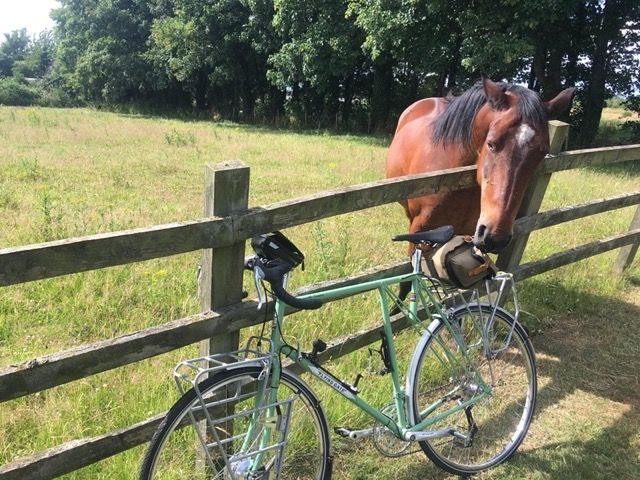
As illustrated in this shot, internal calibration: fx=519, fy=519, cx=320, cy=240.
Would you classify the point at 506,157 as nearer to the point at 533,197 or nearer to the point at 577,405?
the point at 533,197

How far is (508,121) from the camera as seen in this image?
3.33 m

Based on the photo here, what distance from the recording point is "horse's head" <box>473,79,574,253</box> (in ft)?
10.4

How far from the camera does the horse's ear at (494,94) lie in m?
3.40

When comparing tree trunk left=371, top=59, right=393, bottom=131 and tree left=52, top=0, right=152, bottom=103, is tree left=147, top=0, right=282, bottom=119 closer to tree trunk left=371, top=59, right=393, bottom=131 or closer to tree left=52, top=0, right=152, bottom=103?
tree left=52, top=0, right=152, bottom=103

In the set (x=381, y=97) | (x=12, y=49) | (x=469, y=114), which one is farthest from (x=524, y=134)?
(x=12, y=49)

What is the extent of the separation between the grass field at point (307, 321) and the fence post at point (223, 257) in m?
0.95

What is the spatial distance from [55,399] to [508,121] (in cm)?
327

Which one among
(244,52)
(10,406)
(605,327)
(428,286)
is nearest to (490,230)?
(428,286)

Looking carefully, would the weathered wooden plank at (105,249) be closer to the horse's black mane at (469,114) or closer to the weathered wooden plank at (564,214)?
the horse's black mane at (469,114)

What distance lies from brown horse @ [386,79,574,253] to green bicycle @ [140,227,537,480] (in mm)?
650

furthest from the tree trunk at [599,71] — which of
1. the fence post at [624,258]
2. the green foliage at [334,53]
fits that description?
the fence post at [624,258]

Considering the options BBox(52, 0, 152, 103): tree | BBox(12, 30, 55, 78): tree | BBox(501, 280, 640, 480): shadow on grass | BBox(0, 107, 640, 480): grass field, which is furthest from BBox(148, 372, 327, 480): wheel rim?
BBox(12, 30, 55, 78): tree

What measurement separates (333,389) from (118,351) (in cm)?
103

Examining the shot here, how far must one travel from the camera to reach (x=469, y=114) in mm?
3803
